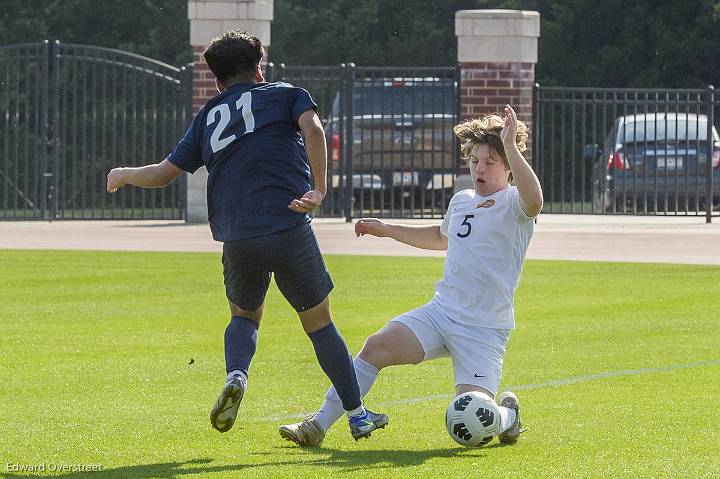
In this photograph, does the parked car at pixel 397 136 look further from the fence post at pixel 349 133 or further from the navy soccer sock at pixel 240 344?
the navy soccer sock at pixel 240 344

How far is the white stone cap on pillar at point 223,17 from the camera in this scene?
21.4m

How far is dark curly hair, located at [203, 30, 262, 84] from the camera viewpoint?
614cm

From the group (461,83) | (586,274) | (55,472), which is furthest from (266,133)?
(461,83)

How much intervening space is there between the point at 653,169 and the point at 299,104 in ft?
56.4

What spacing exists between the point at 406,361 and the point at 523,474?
0.85 metres

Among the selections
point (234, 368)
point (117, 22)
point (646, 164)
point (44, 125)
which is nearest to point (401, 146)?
point (646, 164)

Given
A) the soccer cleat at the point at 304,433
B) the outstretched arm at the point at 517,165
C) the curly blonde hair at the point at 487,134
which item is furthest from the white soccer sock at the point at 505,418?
the curly blonde hair at the point at 487,134

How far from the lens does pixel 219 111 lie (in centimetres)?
612

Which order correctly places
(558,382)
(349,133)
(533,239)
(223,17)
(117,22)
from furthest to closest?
(117,22)
(349,133)
(223,17)
(533,239)
(558,382)

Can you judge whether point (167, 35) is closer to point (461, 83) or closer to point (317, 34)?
point (317, 34)

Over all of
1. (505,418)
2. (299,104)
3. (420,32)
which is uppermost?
(420,32)

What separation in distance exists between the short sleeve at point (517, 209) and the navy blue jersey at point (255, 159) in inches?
30.8

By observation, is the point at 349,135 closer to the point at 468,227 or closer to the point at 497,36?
the point at 497,36

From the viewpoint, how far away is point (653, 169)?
2266 cm
